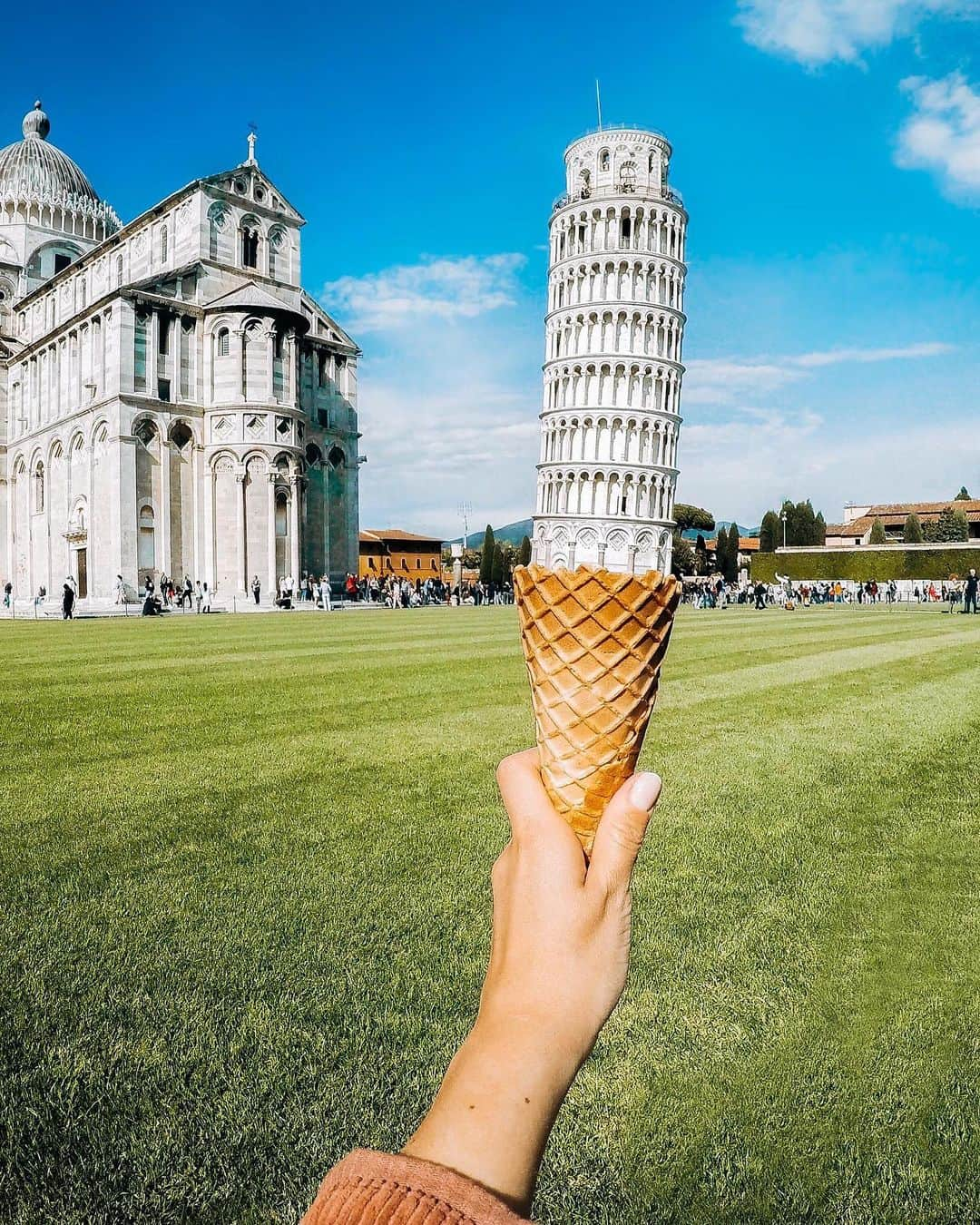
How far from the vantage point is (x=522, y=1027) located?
3.50 ft

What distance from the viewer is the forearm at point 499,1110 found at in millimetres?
935

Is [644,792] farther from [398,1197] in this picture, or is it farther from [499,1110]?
[398,1197]

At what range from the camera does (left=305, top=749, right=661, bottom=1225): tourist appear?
0.85 meters

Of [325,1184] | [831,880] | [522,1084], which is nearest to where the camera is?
[325,1184]

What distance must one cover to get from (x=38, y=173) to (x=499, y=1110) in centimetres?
7053

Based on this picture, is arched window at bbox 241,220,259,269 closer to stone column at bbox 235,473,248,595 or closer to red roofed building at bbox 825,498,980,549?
stone column at bbox 235,473,248,595

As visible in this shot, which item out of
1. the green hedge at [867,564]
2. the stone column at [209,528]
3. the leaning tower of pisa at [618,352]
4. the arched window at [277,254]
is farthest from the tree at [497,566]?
the stone column at [209,528]

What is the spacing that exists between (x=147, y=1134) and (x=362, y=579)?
47327 mm

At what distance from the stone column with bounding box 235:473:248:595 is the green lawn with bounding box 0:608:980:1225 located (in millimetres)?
36446

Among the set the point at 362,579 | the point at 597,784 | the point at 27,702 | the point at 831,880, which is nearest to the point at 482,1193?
the point at 597,784

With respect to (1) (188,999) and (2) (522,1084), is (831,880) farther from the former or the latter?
(2) (522,1084)

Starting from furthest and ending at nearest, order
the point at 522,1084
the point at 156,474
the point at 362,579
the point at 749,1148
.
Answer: the point at 362,579
the point at 156,474
the point at 749,1148
the point at 522,1084

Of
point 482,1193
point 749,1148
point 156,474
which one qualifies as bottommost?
point 749,1148

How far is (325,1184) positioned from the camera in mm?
832
